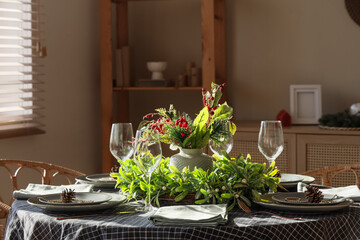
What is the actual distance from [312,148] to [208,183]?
1727 mm

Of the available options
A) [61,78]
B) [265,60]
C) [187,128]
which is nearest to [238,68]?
[265,60]

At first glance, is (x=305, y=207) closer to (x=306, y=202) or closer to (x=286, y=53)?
(x=306, y=202)

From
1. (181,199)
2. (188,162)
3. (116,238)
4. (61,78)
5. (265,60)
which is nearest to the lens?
(116,238)

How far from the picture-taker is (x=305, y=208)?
4.80 feet

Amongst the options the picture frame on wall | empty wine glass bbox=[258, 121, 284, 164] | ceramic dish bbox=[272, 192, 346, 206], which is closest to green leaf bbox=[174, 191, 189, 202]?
ceramic dish bbox=[272, 192, 346, 206]

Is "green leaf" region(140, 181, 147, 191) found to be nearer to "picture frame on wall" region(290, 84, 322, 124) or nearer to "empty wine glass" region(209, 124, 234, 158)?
"empty wine glass" region(209, 124, 234, 158)

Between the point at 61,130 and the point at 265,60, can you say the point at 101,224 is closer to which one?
the point at 61,130

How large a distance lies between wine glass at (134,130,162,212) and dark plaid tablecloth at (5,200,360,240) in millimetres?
121

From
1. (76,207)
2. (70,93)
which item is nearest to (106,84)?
(70,93)

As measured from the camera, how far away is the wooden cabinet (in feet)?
10.2

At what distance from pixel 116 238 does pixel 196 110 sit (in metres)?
2.59

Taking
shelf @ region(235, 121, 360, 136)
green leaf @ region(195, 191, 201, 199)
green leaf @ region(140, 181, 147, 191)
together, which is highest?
shelf @ region(235, 121, 360, 136)

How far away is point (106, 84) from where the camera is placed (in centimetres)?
365

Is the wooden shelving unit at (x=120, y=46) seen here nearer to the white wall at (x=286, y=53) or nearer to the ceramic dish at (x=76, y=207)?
the white wall at (x=286, y=53)
